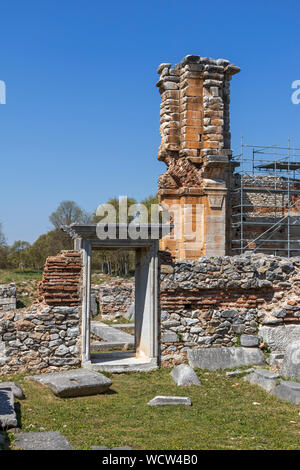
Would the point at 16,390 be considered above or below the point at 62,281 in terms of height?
below

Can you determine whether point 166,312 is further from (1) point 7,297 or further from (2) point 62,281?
(1) point 7,297

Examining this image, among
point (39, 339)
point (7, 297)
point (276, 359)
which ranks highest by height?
point (39, 339)

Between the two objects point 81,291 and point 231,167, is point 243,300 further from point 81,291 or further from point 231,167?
point 231,167

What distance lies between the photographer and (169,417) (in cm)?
727

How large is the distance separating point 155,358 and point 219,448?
4.66 metres

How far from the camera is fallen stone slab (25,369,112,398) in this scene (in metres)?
8.31

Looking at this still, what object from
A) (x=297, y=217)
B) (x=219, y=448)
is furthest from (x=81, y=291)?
(x=297, y=217)

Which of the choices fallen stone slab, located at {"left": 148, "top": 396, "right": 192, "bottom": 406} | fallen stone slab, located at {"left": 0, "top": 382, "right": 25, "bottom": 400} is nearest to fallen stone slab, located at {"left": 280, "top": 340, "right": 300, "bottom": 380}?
fallen stone slab, located at {"left": 148, "top": 396, "right": 192, "bottom": 406}

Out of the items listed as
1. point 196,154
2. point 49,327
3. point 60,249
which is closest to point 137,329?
point 49,327

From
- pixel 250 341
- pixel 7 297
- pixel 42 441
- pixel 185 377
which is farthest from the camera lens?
pixel 7 297

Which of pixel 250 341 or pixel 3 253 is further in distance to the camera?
pixel 3 253

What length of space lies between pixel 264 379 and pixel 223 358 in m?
1.59

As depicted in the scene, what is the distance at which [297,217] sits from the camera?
21.2 metres

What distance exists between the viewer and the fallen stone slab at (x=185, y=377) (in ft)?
30.1
